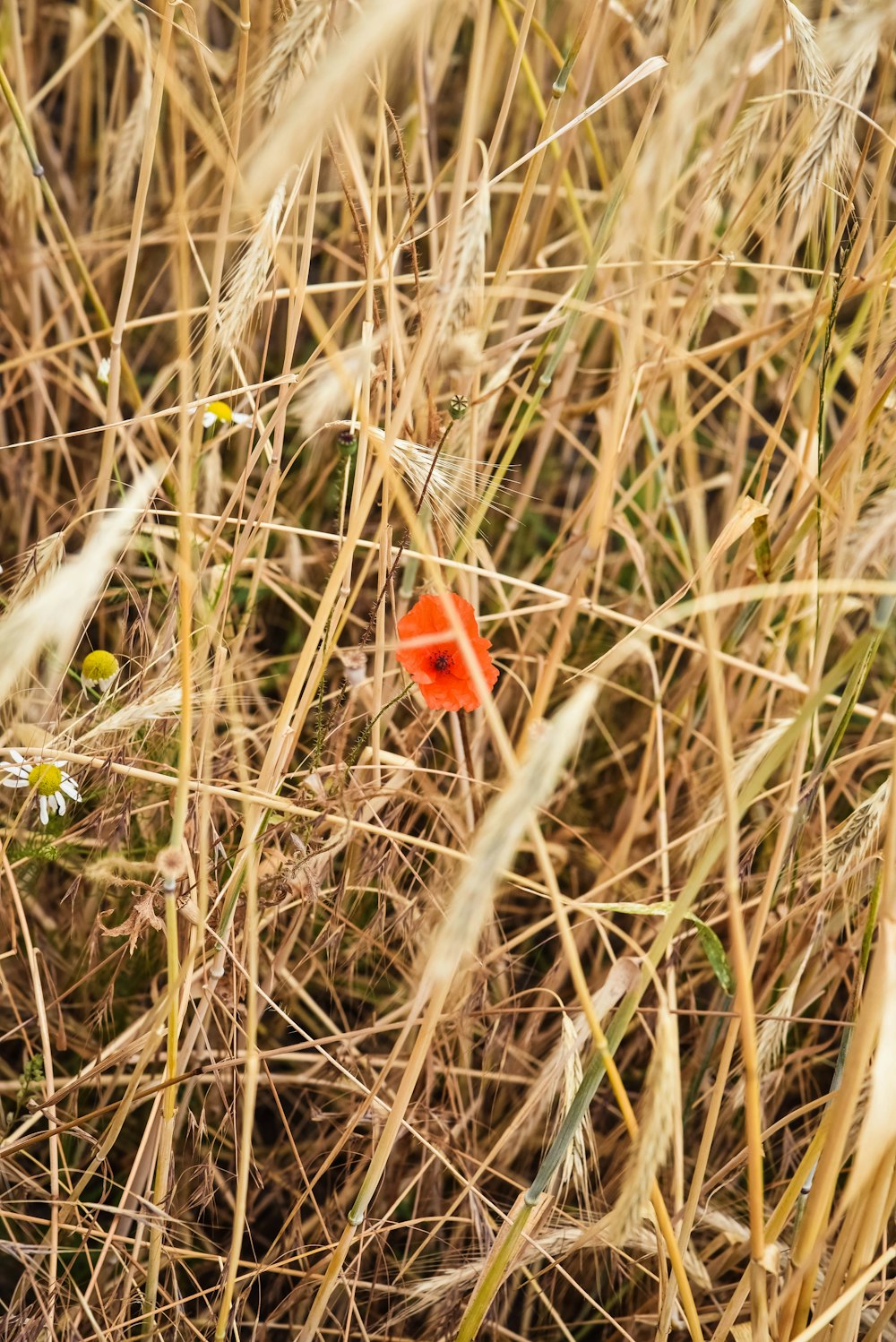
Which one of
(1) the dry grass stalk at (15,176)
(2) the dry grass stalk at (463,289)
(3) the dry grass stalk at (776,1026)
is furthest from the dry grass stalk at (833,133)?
(1) the dry grass stalk at (15,176)

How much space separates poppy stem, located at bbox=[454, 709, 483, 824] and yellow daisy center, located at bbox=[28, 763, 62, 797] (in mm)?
287

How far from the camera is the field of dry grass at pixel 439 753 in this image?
1.58ft

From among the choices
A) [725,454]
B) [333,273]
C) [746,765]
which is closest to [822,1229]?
[746,765]

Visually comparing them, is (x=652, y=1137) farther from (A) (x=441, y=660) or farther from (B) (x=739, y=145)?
(B) (x=739, y=145)

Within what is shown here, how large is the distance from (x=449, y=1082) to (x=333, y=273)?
3.37 ft

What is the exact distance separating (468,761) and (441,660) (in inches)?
5.5

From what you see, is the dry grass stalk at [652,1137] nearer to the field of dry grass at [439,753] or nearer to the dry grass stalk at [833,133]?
the field of dry grass at [439,753]

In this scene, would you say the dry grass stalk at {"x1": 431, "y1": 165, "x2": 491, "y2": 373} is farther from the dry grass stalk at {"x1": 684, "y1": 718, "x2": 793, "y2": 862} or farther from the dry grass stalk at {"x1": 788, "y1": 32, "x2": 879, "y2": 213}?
the dry grass stalk at {"x1": 684, "y1": 718, "x2": 793, "y2": 862}

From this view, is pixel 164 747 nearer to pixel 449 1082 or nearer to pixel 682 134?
pixel 449 1082

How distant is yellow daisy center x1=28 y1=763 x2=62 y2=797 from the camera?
67cm

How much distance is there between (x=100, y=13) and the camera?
3.76 feet

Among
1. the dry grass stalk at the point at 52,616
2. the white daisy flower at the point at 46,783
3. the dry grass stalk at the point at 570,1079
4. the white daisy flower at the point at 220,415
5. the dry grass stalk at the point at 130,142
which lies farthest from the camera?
→ the dry grass stalk at the point at 130,142

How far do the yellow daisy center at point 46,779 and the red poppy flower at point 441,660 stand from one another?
10.4 inches

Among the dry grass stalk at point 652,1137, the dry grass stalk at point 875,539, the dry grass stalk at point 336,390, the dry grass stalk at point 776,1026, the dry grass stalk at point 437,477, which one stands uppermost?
the dry grass stalk at point 336,390
